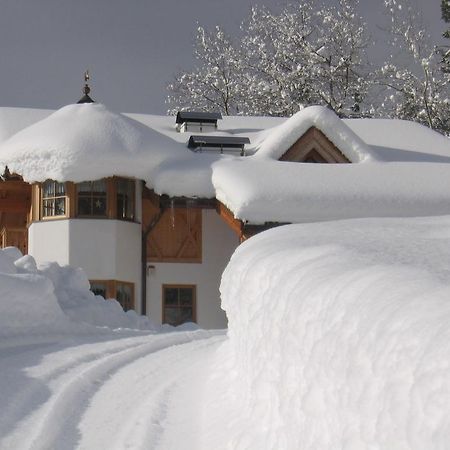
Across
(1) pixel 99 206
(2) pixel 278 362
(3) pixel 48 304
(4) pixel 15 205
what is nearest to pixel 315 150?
(1) pixel 99 206

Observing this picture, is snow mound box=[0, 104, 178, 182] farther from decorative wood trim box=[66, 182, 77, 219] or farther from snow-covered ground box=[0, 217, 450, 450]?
snow-covered ground box=[0, 217, 450, 450]

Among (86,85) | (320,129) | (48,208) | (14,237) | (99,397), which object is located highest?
(86,85)

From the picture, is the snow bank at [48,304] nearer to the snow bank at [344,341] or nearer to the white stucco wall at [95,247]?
the white stucco wall at [95,247]

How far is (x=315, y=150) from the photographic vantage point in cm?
2200

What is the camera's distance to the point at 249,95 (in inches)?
1489

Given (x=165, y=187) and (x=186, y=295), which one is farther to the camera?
(x=186, y=295)

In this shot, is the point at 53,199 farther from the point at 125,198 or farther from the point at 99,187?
the point at 125,198

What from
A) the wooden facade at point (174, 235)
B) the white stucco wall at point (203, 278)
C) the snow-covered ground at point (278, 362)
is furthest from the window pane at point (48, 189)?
the snow-covered ground at point (278, 362)

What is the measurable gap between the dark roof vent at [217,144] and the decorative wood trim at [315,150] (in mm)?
1477

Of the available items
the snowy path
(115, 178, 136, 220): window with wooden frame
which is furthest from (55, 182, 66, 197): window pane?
the snowy path

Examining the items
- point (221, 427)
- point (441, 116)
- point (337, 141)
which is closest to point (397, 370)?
point (221, 427)

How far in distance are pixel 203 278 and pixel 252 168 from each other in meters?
3.13

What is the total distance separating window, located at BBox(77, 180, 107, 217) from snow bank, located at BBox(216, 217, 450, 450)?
43.5 ft

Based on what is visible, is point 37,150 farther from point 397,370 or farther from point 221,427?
point 397,370
